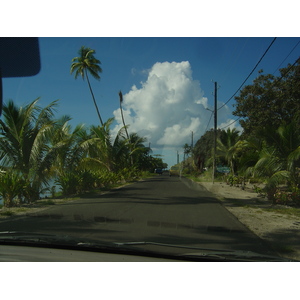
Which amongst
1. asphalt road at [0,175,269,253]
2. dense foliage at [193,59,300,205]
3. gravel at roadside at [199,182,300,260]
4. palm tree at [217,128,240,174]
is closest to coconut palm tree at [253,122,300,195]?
dense foliage at [193,59,300,205]

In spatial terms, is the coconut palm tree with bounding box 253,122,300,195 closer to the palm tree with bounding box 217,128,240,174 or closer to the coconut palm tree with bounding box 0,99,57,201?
the coconut palm tree with bounding box 0,99,57,201

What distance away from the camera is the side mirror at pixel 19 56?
581cm

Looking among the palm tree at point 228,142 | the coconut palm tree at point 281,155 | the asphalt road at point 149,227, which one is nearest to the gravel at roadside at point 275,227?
the asphalt road at point 149,227

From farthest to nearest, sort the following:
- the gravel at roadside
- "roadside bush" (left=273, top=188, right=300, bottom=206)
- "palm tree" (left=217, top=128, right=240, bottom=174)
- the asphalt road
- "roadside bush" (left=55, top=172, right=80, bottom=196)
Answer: "palm tree" (left=217, top=128, right=240, bottom=174), "roadside bush" (left=55, top=172, right=80, bottom=196), "roadside bush" (left=273, top=188, right=300, bottom=206), the asphalt road, the gravel at roadside

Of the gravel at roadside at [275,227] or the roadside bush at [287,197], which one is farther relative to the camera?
the roadside bush at [287,197]

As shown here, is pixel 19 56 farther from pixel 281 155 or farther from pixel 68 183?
pixel 68 183

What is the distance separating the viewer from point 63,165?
55.9 ft

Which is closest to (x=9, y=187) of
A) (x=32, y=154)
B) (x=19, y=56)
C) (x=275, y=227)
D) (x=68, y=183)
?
(x=32, y=154)

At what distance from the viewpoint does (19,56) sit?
591 centimetres

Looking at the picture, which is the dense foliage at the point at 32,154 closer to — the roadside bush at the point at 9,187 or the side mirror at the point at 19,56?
the roadside bush at the point at 9,187

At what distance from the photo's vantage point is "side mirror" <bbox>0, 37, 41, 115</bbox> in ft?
Answer: 19.1

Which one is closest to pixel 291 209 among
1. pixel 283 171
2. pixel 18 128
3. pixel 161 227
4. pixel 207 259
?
pixel 283 171
